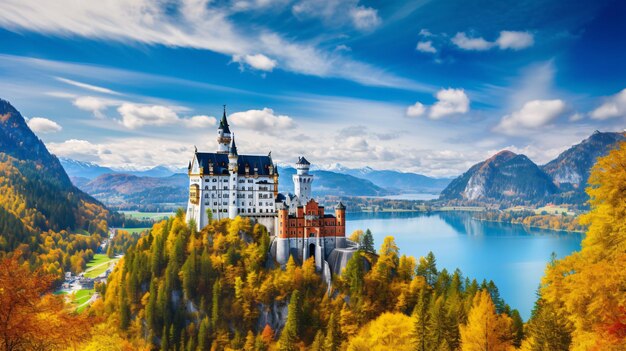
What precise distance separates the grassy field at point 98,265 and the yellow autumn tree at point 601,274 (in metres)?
121

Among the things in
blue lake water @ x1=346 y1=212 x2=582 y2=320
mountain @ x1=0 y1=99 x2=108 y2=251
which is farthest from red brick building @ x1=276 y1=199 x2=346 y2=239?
mountain @ x1=0 y1=99 x2=108 y2=251

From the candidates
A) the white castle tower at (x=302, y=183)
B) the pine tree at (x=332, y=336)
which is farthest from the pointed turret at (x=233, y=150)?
the pine tree at (x=332, y=336)

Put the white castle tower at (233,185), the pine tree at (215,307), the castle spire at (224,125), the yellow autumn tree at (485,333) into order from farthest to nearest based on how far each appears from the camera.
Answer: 1. the castle spire at (224,125)
2. the white castle tower at (233,185)
3. the pine tree at (215,307)
4. the yellow autumn tree at (485,333)

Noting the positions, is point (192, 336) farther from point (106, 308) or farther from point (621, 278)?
point (621, 278)

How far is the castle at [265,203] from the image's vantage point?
62.4 m

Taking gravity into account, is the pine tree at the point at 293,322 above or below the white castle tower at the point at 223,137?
below

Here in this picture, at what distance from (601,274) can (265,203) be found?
5629cm

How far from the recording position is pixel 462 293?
51688 millimetres

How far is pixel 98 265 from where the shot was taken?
130000 mm

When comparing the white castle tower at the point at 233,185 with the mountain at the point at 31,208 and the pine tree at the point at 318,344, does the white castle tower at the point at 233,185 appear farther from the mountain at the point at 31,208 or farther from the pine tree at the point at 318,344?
the mountain at the point at 31,208

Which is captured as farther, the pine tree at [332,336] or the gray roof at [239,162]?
the gray roof at [239,162]

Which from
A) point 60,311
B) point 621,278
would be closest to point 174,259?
point 60,311

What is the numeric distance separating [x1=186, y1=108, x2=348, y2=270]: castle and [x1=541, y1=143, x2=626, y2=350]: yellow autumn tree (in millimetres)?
43191

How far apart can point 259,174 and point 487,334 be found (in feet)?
150
